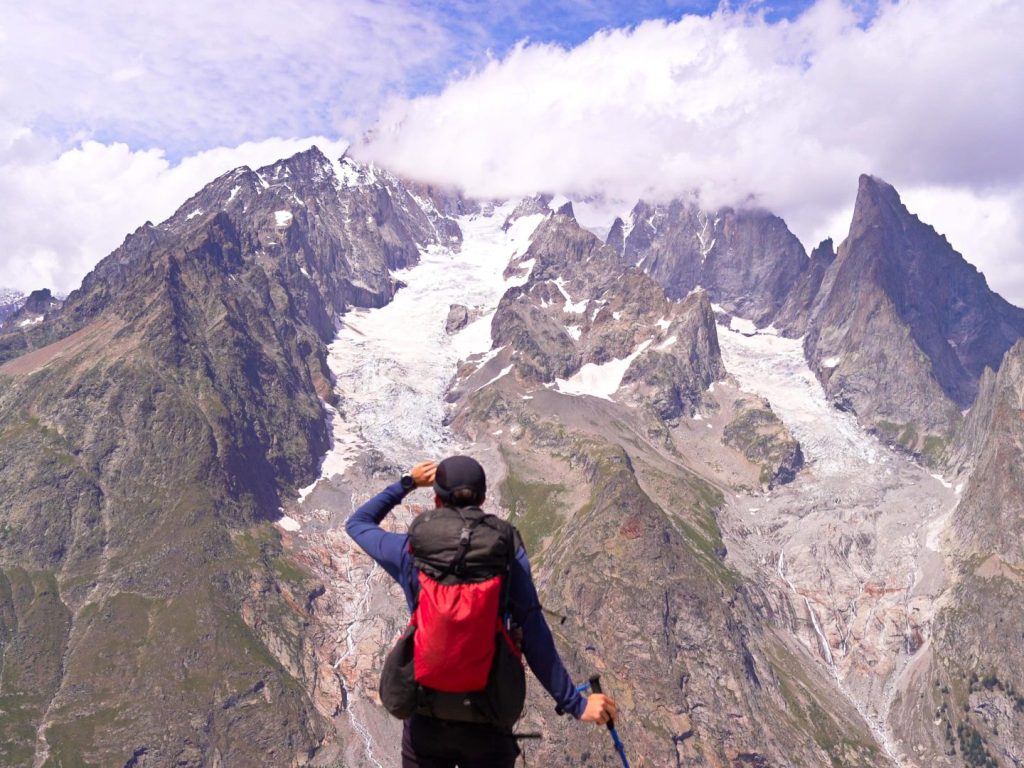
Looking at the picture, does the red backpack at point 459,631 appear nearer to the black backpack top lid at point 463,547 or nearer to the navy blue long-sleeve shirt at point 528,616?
the black backpack top lid at point 463,547

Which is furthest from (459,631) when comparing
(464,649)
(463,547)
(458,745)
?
(458,745)

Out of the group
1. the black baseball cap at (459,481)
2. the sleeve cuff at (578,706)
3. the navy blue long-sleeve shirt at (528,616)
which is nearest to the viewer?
the black baseball cap at (459,481)

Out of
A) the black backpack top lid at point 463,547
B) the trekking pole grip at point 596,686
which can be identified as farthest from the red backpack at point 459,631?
the trekking pole grip at point 596,686

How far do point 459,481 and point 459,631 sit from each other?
1976 mm

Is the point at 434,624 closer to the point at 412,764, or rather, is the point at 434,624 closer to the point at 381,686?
the point at 381,686

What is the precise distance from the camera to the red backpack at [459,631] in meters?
11.0

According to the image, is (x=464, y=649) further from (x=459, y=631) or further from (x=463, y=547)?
(x=463, y=547)

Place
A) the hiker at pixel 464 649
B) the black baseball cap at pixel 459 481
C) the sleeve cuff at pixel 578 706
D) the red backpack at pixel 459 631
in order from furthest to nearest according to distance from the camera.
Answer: the sleeve cuff at pixel 578 706, the black baseball cap at pixel 459 481, the hiker at pixel 464 649, the red backpack at pixel 459 631

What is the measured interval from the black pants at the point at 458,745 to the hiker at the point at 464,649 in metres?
0.01

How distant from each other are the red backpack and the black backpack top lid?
0.01 m

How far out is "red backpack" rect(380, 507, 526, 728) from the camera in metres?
11.0

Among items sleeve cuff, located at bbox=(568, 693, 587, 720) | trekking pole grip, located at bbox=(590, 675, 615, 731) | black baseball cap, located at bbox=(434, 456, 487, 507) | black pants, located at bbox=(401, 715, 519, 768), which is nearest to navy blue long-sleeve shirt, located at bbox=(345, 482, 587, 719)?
sleeve cuff, located at bbox=(568, 693, 587, 720)

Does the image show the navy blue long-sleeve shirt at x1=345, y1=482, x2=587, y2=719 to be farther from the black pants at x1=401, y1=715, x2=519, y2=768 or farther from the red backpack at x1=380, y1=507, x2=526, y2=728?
the black pants at x1=401, y1=715, x2=519, y2=768

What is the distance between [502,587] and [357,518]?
10.4 ft
